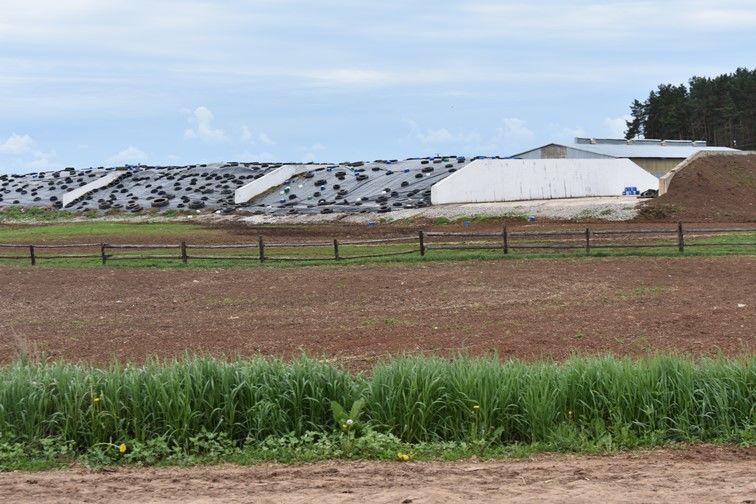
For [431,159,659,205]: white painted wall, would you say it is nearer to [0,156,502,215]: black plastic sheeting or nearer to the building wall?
[0,156,502,215]: black plastic sheeting

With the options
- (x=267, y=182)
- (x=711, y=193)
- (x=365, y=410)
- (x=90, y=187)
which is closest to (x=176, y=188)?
(x=267, y=182)

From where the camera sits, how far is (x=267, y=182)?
209 feet

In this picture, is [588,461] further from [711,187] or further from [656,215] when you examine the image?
[711,187]

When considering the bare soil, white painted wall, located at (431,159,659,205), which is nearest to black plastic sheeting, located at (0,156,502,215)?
white painted wall, located at (431,159,659,205)

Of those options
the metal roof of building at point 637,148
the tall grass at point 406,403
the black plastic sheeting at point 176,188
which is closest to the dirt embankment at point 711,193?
the metal roof of building at point 637,148

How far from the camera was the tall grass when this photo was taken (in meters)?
8.23

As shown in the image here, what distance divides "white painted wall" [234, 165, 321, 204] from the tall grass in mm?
51846

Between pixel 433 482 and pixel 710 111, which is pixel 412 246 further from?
pixel 710 111

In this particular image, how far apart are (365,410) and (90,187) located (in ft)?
215

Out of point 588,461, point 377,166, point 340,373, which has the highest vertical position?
point 377,166

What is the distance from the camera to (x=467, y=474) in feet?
23.3

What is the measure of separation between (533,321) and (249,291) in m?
8.57

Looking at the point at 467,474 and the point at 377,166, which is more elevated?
the point at 377,166

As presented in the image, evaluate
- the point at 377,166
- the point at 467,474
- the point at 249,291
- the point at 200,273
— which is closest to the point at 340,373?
the point at 467,474
